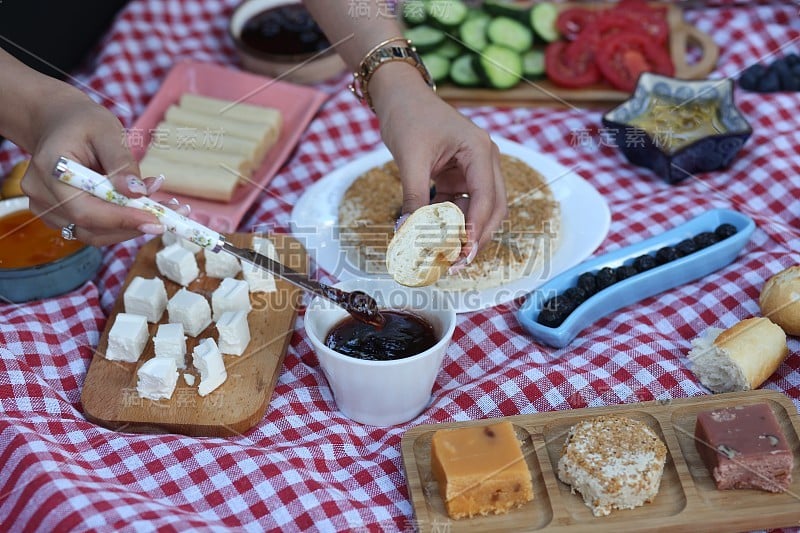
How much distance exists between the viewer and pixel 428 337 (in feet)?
6.14

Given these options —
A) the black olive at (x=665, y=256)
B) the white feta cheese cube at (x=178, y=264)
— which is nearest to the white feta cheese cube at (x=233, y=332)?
the white feta cheese cube at (x=178, y=264)

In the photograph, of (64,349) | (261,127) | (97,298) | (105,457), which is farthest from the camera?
(261,127)

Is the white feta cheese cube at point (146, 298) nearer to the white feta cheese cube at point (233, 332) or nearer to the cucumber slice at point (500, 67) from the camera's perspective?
the white feta cheese cube at point (233, 332)

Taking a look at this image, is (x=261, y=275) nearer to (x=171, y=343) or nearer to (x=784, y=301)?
(x=171, y=343)

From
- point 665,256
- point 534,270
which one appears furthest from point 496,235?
point 665,256

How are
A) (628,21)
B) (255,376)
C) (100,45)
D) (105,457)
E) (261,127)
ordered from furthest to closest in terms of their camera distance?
(100,45), (628,21), (261,127), (255,376), (105,457)

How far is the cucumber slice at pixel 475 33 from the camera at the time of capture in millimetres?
3098

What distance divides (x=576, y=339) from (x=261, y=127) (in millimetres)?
1248

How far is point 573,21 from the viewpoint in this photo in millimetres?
3150

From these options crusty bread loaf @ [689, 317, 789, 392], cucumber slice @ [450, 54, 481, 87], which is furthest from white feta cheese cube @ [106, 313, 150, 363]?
cucumber slice @ [450, 54, 481, 87]

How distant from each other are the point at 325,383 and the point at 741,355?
93 centimetres

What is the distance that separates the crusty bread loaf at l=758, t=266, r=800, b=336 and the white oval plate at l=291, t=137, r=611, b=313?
1.53ft

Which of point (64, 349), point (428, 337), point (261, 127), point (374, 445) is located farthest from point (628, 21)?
point (64, 349)

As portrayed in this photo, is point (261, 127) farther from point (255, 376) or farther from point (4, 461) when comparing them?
point (4, 461)
